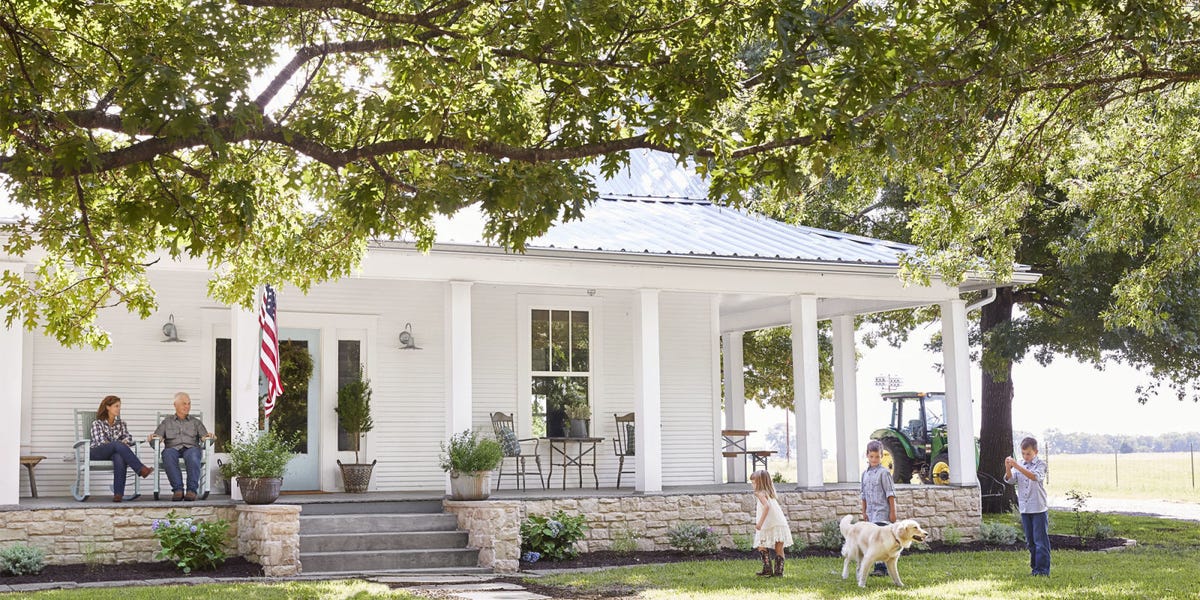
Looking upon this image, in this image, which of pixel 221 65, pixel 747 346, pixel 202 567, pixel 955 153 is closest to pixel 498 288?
pixel 202 567

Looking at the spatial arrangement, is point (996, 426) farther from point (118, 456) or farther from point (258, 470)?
point (118, 456)

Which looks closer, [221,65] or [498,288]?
[221,65]

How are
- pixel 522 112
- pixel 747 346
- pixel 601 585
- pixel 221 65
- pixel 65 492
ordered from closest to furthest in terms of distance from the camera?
1. pixel 221 65
2. pixel 522 112
3. pixel 601 585
4. pixel 65 492
5. pixel 747 346

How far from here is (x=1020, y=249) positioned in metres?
20.5

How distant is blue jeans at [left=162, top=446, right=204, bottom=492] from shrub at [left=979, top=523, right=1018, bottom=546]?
9.51m

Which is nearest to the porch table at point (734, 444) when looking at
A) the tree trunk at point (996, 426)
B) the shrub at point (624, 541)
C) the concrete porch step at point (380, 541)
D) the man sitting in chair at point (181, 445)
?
the shrub at point (624, 541)

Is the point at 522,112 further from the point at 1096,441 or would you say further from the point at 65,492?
the point at 1096,441

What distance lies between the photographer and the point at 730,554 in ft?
46.7

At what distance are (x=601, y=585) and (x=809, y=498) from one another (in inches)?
180

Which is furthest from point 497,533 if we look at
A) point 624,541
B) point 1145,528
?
point 1145,528

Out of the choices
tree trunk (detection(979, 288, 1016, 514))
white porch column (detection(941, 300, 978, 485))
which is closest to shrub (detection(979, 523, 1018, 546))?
white porch column (detection(941, 300, 978, 485))

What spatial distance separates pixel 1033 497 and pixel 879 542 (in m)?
1.92

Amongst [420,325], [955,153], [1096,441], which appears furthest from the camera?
[1096,441]

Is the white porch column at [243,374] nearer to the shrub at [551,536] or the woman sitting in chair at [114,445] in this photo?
the woman sitting in chair at [114,445]
